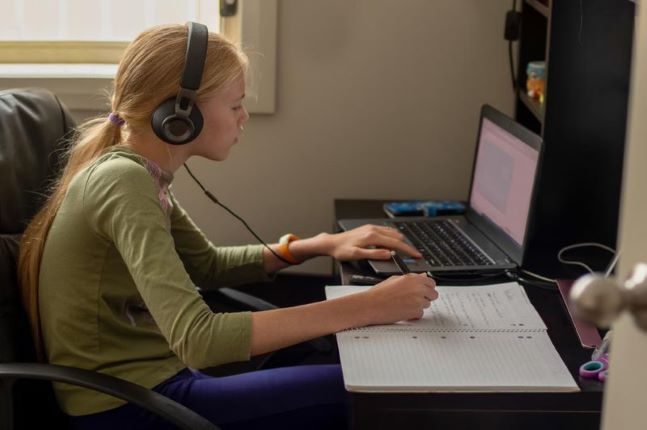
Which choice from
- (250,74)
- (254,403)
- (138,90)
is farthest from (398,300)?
(250,74)

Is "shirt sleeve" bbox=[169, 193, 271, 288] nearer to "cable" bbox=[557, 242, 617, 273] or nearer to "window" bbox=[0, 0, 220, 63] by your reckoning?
"cable" bbox=[557, 242, 617, 273]

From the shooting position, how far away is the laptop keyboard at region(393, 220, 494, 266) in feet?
5.80

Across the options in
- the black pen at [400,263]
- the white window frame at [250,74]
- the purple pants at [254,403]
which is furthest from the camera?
the white window frame at [250,74]

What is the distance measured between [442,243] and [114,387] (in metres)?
0.75

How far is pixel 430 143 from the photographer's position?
2338 millimetres

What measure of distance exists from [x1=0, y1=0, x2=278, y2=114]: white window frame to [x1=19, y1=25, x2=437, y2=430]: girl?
2.21 ft

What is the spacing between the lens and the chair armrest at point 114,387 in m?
1.29

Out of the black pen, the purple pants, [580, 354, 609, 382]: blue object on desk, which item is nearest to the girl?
the purple pants

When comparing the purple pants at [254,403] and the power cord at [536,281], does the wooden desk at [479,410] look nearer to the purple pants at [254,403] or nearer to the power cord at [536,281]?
the purple pants at [254,403]

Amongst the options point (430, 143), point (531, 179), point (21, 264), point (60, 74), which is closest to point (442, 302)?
point (531, 179)

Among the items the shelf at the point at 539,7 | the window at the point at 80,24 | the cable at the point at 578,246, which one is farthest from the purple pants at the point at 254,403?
the window at the point at 80,24

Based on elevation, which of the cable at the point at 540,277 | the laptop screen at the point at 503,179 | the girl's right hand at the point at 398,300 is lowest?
the cable at the point at 540,277

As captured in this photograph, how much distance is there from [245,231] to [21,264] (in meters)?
0.91

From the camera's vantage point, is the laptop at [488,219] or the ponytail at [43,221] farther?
the laptop at [488,219]
